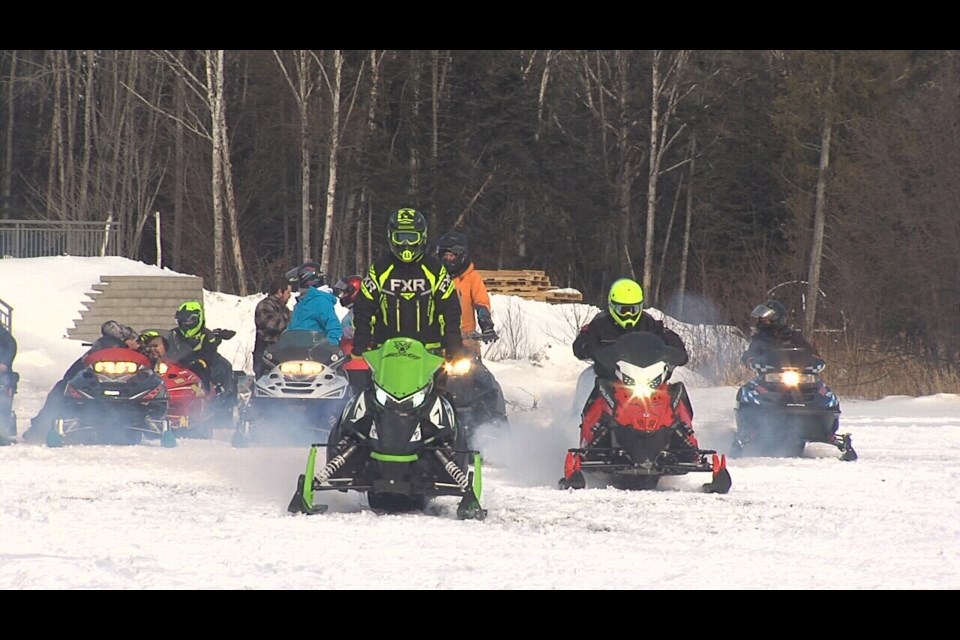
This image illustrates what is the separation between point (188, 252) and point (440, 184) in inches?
462

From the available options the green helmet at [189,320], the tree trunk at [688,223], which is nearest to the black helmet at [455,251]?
the green helmet at [189,320]

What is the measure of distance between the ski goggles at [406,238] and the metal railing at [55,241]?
83.0ft

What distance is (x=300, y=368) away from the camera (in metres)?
13.4

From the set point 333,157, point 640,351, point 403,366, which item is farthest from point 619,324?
point 333,157

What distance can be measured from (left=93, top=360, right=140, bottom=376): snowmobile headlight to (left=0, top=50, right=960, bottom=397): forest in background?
843 inches

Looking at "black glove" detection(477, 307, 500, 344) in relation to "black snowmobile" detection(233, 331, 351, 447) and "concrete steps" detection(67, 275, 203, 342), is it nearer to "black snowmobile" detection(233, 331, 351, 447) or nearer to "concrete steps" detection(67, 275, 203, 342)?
"black snowmobile" detection(233, 331, 351, 447)

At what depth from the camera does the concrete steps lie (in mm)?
26188

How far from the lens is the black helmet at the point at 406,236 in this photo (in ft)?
31.1

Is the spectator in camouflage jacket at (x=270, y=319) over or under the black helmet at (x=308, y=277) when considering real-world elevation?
under

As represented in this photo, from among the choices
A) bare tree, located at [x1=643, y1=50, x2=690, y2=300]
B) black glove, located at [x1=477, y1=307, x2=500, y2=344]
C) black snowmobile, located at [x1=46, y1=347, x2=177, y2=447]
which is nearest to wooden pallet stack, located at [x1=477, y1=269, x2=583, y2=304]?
bare tree, located at [x1=643, y1=50, x2=690, y2=300]

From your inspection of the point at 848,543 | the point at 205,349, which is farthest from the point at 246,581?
the point at 205,349

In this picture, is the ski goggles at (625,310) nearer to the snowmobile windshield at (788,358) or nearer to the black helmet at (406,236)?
the black helmet at (406,236)

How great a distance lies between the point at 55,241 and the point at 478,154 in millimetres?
14007

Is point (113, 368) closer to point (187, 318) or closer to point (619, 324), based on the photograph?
point (187, 318)
